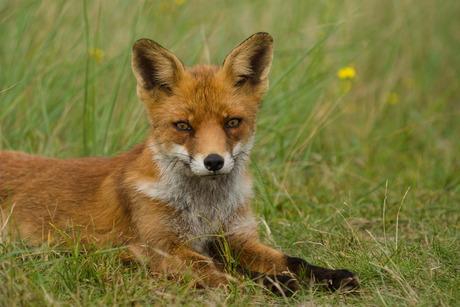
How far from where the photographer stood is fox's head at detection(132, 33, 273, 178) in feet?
11.2

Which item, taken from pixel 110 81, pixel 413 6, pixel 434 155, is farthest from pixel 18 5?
pixel 413 6

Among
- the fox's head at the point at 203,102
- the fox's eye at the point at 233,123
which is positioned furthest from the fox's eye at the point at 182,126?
the fox's eye at the point at 233,123

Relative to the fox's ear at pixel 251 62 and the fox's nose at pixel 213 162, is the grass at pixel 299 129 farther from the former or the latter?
the fox's ear at pixel 251 62

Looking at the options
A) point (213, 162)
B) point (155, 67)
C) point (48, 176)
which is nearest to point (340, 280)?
point (213, 162)

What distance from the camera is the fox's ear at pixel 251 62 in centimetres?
374

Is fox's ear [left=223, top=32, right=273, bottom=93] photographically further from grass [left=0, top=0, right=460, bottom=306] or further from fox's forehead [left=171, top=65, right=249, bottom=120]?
grass [left=0, top=0, right=460, bottom=306]

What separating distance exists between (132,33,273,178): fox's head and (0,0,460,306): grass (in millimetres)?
711

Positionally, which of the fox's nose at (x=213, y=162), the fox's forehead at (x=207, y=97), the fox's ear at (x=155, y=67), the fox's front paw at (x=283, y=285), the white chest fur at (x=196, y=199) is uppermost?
the fox's ear at (x=155, y=67)

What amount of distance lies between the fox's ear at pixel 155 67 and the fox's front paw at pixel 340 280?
1.45m

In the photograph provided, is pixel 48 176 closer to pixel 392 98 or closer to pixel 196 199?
pixel 196 199

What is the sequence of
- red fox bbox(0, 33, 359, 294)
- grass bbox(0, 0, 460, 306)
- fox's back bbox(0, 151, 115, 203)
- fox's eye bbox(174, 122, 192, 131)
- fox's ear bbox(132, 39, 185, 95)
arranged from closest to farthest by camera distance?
grass bbox(0, 0, 460, 306) → red fox bbox(0, 33, 359, 294) → fox's eye bbox(174, 122, 192, 131) → fox's ear bbox(132, 39, 185, 95) → fox's back bbox(0, 151, 115, 203)

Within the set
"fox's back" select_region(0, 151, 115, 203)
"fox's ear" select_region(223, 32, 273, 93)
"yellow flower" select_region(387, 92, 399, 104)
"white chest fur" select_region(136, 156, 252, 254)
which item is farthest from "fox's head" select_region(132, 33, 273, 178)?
"yellow flower" select_region(387, 92, 399, 104)

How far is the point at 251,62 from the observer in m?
3.89

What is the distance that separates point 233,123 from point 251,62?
→ 0.51m
